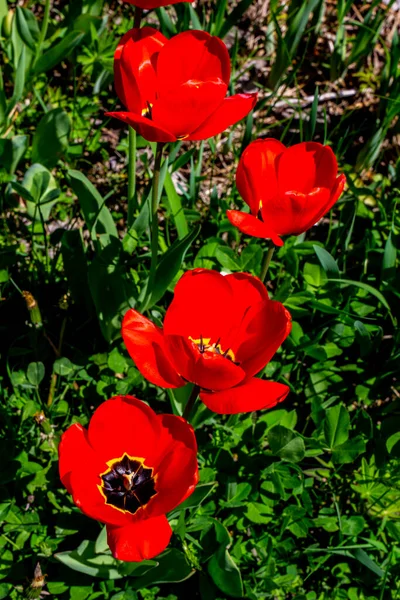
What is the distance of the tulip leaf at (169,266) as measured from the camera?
1751 mm

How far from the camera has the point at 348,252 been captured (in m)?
2.59

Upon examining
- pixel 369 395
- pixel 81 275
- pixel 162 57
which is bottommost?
pixel 369 395

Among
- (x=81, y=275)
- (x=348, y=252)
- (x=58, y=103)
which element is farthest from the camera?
(x=58, y=103)

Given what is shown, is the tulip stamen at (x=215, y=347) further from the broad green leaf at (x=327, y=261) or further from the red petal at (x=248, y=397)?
the broad green leaf at (x=327, y=261)

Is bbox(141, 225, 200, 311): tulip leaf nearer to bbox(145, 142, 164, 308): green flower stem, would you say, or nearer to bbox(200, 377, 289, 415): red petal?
bbox(145, 142, 164, 308): green flower stem

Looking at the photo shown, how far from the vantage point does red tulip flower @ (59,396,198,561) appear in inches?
49.6

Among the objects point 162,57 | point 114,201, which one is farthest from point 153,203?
point 114,201

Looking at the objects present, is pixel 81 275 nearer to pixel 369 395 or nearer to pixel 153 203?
pixel 153 203

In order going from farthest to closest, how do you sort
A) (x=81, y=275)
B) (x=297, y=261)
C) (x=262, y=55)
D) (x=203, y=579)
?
(x=262, y=55), (x=297, y=261), (x=81, y=275), (x=203, y=579)

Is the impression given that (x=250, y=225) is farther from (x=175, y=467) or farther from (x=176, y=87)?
Answer: (x=175, y=467)

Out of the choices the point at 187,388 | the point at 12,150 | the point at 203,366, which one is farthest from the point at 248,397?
the point at 12,150

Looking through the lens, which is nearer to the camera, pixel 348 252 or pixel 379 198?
pixel 348 252

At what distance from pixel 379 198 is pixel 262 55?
1.00 meters

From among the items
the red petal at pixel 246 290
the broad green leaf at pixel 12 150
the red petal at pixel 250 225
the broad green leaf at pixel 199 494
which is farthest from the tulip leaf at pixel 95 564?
the broad green leaf at pixel 12 150
